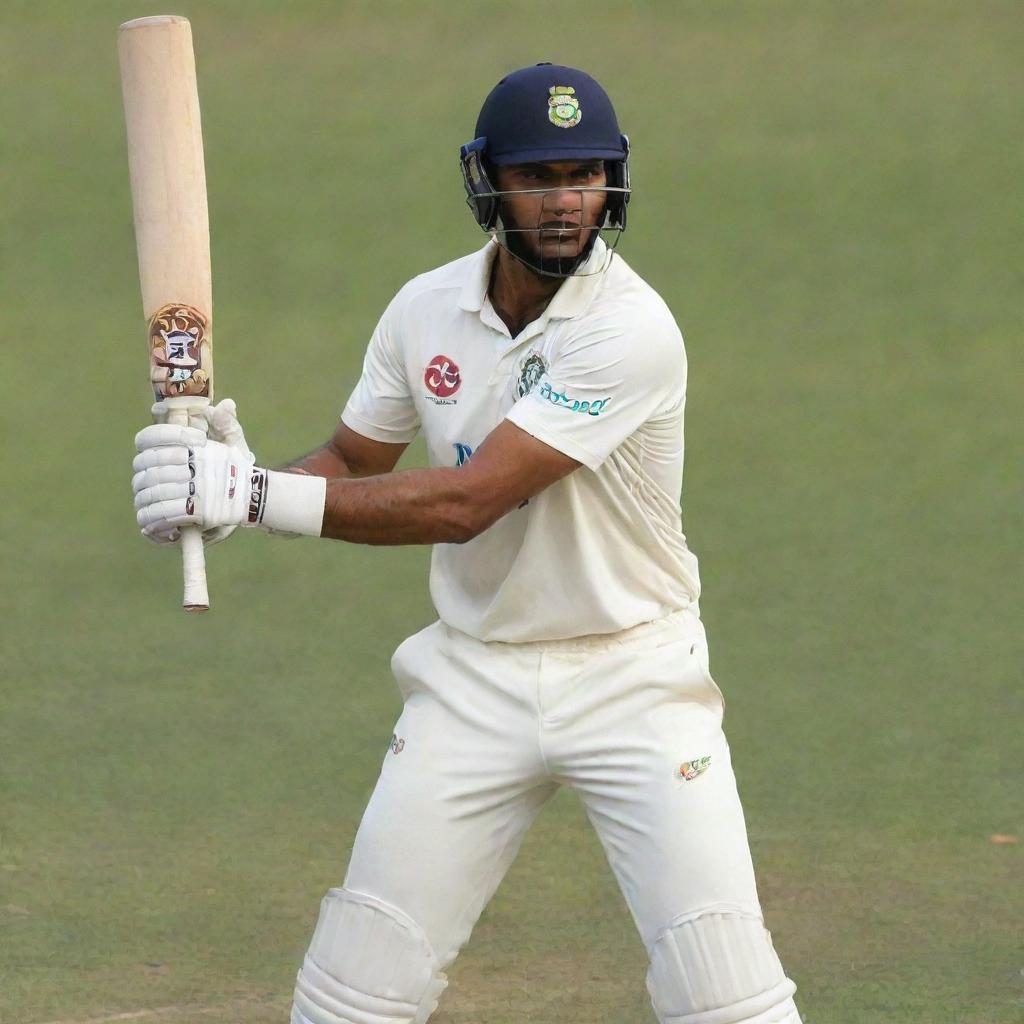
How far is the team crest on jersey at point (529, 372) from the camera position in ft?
12.4

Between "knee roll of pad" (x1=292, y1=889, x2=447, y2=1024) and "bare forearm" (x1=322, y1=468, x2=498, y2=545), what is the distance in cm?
69

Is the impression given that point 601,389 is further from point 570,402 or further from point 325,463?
point 325,463

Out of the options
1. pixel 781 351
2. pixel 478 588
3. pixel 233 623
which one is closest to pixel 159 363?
pixel 478 588

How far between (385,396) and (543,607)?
1.92 feet

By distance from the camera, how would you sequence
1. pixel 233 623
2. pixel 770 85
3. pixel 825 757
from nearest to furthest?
pixel 825 757 → pixel 233 623 → pixel 770 85

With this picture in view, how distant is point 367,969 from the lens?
12.2 ft

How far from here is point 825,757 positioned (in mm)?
6207

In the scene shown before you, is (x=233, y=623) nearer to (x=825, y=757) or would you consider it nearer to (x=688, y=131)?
(x=825, y=757)

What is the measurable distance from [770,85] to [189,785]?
28.4ft

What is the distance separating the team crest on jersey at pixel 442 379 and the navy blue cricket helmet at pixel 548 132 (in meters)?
0.26

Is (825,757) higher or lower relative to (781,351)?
lower

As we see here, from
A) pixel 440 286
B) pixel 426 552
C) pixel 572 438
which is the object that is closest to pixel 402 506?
pixel 572 438

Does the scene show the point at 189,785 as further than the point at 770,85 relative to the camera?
No

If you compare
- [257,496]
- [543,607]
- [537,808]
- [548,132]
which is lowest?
[537,808]
